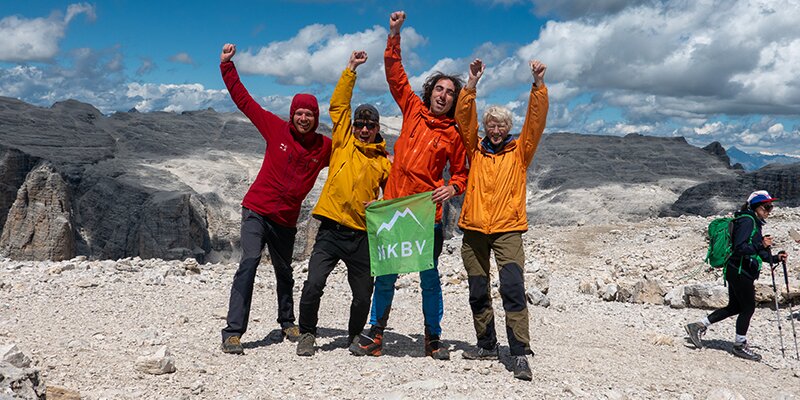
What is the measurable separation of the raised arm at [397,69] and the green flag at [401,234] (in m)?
1.05

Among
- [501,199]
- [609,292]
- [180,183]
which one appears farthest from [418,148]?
[180,183]

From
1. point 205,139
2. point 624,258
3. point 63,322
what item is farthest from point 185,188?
point 63,322

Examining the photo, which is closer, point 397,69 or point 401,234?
point 401,234

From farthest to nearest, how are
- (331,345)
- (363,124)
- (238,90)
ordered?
(331,345) → (238,90) → (363,124)

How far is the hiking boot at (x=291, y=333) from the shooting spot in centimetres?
721

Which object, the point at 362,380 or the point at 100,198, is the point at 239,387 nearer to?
the point at 362,380

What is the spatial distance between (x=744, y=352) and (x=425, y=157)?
545cm

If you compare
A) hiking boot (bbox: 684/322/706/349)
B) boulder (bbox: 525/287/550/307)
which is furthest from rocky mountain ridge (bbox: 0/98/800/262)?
hiking boot (bbox: 684/322/706/349)

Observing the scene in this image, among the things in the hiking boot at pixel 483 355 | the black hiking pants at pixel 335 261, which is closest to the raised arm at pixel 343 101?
the black hiking pants at pixel 335 261

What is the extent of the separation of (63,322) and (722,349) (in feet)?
28.2

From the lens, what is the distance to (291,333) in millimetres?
7250

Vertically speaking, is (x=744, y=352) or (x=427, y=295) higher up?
(x=427, y=295)

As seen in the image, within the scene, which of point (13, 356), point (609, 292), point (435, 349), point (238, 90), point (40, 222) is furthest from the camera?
point (40, 222)

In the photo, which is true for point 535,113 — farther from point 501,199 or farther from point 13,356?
point 13,356
